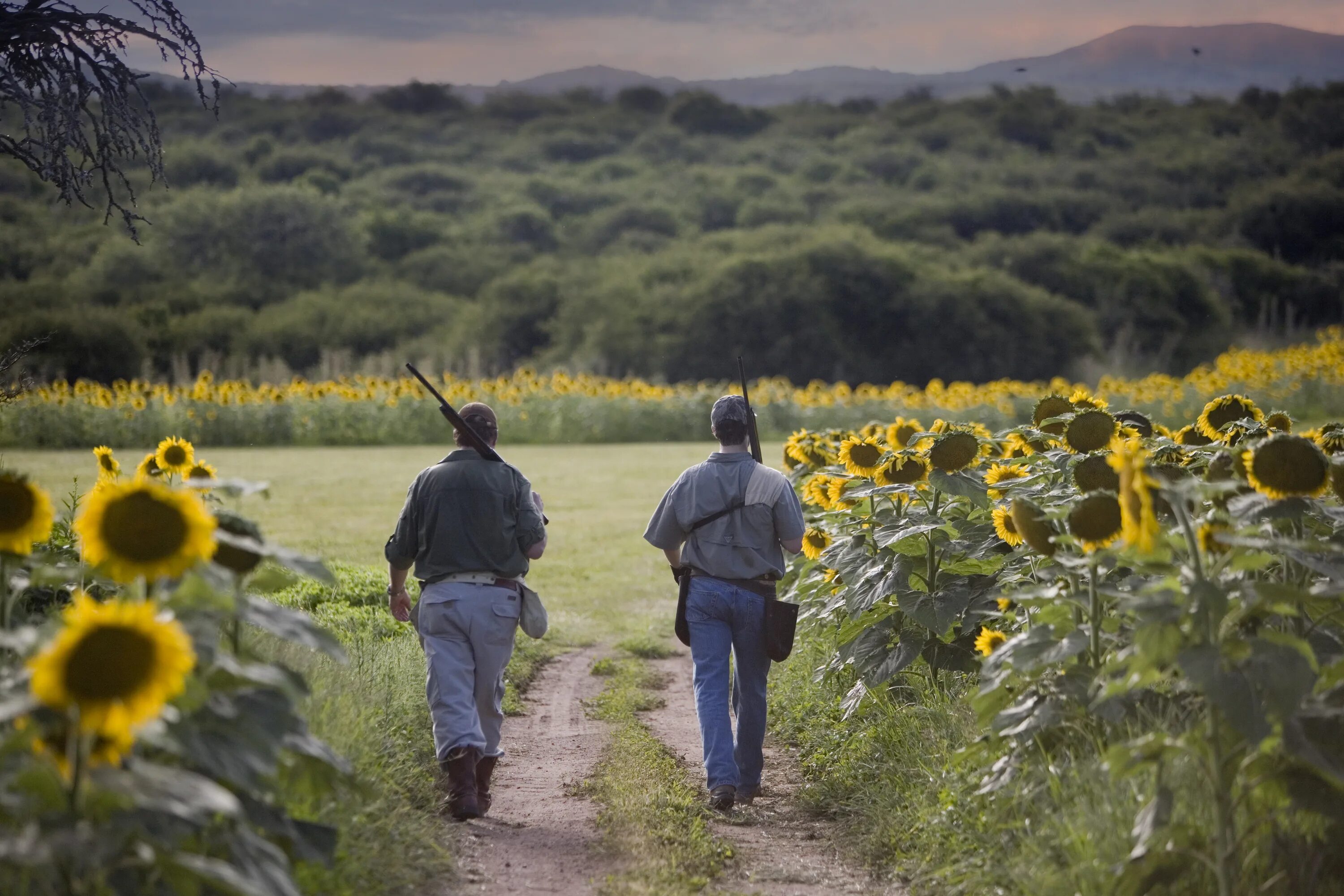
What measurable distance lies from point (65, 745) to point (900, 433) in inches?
206

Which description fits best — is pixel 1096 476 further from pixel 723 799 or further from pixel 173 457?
pixel 173 457

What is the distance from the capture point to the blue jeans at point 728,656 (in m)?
6.12

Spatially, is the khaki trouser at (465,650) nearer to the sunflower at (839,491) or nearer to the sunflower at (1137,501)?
the sunflower at (839,491)

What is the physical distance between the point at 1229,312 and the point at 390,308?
33.7 meters

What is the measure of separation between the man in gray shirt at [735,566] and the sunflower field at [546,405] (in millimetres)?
15310

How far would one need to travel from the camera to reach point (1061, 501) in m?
4.98

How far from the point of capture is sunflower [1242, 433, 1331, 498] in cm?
381

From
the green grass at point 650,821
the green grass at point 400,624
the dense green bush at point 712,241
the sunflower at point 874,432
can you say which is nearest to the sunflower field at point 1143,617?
the green grass at point 650,821

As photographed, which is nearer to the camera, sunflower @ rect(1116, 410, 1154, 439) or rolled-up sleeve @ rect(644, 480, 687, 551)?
sunflower @ rect(1116, 410, 1154, 439)

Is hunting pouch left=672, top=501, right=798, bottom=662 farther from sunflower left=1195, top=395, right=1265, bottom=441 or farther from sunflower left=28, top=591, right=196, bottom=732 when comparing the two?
sunflower left=28, top=591, right=196, bottom=732

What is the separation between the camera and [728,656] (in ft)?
20.4

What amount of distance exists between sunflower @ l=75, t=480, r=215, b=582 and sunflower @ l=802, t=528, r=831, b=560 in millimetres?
4391

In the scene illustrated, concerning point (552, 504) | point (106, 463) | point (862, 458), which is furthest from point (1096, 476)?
point (552, 504)

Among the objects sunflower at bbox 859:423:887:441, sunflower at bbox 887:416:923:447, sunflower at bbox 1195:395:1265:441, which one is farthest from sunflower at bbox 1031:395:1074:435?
sunflower at bbox 859:423:887:441
